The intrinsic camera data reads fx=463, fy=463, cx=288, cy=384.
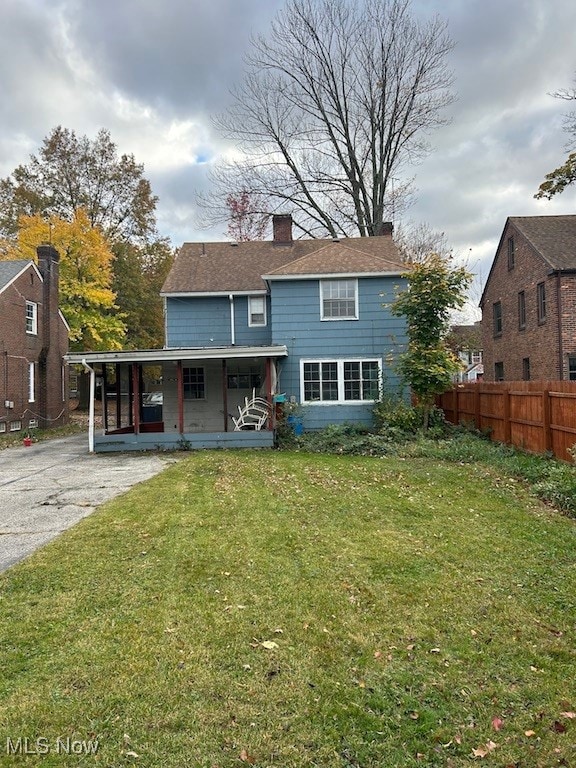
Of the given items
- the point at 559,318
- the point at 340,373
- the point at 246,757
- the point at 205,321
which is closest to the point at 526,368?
the point at 559,318

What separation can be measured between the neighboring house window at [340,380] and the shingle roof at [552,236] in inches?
390

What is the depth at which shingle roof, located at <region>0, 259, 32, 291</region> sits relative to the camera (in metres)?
18.2

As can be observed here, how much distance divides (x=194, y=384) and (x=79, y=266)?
12.6 m

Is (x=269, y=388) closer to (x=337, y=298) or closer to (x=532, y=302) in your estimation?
(x=337, y=298)

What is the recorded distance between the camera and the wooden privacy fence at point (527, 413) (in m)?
8.51

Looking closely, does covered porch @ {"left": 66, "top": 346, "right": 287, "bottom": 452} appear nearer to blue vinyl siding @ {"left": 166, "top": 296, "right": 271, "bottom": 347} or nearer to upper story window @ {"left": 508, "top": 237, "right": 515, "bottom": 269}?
blue vinyl siding @ {"left": 166, "top": 296, "right": 271, "bottom": 347}

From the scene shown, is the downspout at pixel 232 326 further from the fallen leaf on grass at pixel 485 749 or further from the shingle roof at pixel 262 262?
the fallen leaf on grass at pixel 485 749

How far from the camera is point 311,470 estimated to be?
31.3 feet

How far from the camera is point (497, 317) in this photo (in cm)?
2438

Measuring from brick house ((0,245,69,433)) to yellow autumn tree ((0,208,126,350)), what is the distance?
1.87 m


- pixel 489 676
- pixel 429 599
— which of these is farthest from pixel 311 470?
pixel 489 676

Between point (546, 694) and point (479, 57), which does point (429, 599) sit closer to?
point (546, 694)

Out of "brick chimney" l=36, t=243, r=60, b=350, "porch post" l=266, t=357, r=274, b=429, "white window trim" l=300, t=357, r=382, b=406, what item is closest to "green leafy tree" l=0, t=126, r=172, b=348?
"brick chimney" l=36, t=243, r=60, b=350

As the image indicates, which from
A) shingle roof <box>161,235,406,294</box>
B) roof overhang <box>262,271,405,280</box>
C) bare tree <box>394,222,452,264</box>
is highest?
bare tree <box>394,222,452,264</box>
